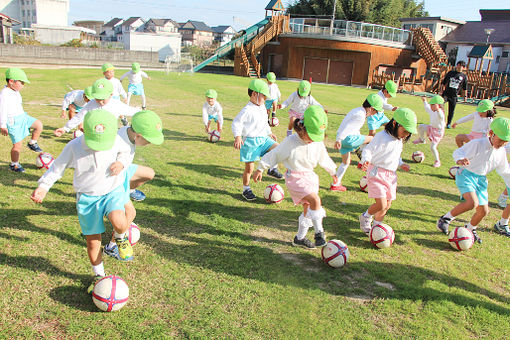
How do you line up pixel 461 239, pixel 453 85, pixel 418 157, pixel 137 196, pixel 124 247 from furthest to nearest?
pixel 453 85 < pixel 418 157 < pixel 137 196 < pixel 461 239 < pixel 124 247

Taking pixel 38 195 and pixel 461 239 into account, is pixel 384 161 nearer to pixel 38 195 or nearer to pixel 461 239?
pixel 461 239

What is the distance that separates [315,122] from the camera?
511 centimetres

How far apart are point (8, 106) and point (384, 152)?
716cm

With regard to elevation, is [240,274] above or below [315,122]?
below

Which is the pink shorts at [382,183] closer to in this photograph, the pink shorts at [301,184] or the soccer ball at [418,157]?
the pink shorts at [301,184]

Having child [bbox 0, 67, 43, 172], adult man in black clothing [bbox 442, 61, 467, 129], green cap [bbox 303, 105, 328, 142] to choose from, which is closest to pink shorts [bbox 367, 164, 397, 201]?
green cap [bbox 303, 105, 328, 142]

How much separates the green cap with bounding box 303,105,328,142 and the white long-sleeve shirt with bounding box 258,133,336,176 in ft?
0.95

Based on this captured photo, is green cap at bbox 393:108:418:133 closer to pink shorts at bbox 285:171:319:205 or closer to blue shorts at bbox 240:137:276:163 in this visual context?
pink shorts at bbox 285:171:319:205

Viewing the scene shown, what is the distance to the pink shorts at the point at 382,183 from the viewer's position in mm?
5898

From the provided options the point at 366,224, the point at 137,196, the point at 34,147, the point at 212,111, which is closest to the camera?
the point at 366,224

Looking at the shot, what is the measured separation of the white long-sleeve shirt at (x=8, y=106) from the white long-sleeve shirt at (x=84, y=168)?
4.21m

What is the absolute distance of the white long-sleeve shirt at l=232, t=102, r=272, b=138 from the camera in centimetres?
733

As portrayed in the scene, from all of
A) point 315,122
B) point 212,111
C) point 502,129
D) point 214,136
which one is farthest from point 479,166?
point 212,111

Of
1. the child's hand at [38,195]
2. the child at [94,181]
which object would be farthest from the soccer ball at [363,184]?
the child's hand at [38,195]
